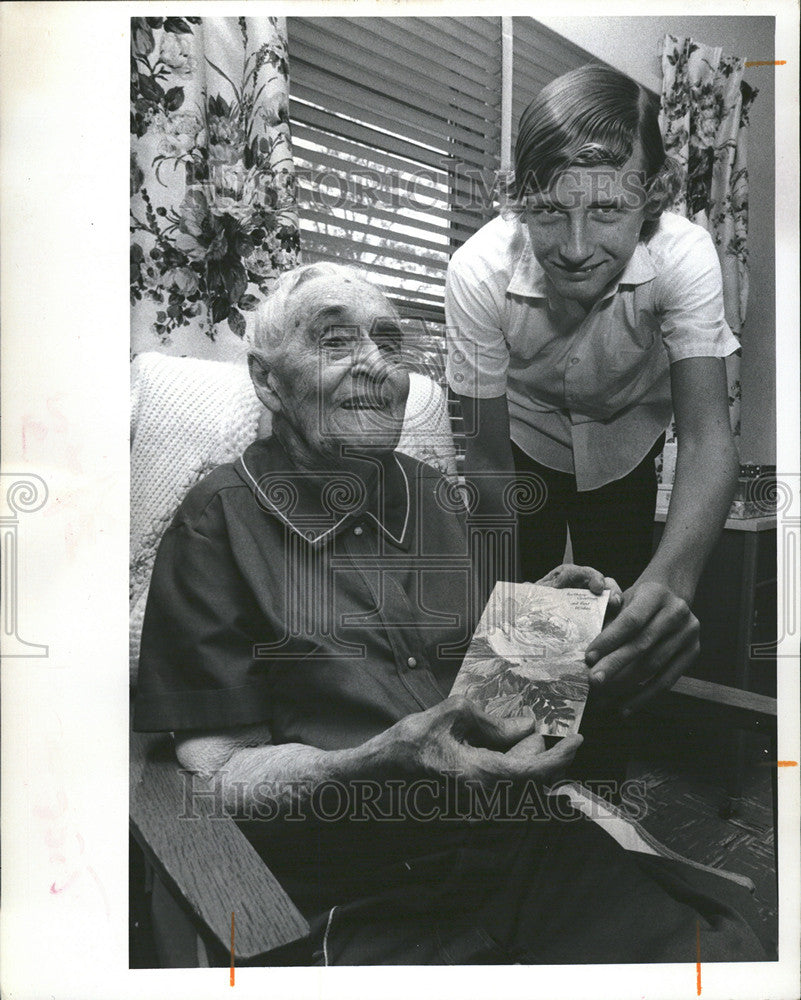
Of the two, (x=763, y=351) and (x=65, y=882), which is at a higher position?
(x=763, y=351)

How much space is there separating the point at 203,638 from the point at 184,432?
1.05ft

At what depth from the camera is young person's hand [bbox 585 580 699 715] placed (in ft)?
4.13

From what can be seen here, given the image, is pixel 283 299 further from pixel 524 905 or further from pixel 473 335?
pixel 524 905

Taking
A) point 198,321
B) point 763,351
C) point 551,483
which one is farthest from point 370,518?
point 763,351

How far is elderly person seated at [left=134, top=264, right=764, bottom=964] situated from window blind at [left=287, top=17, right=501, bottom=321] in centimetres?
7

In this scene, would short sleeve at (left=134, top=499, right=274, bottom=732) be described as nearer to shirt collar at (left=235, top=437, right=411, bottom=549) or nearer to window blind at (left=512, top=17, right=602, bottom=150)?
shirt collar at (left=235, top=437, right=411, bottom=549)

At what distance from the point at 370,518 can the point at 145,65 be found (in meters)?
0.80

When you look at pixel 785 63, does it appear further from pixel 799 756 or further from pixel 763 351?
pixel 799 756

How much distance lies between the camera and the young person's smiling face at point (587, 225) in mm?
1241

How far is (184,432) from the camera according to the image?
1.25 meters

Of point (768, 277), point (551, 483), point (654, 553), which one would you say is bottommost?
point (654, 553)

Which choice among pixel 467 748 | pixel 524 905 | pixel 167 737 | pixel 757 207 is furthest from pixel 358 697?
pixel 757 207

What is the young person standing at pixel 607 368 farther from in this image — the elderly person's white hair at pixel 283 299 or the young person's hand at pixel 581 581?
the elderly person's white hair at pixel 283 299

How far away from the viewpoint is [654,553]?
127 cm
